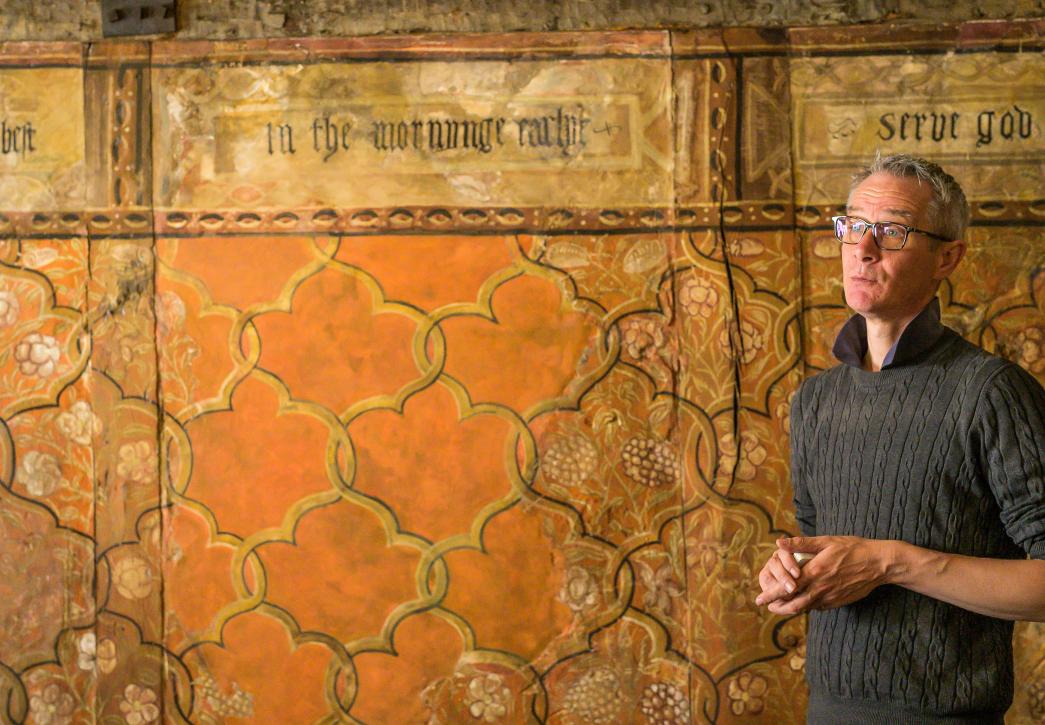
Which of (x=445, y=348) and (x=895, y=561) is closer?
(x=895, y=561)

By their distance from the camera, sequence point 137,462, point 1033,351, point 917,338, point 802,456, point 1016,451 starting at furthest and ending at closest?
point 137,462 < point 1033,351 < point 802,456 < point 917,338 < point 1016,451

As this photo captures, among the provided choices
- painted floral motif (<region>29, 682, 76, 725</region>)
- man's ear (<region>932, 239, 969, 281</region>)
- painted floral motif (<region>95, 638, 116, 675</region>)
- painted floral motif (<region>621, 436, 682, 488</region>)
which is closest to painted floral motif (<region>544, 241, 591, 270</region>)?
painted floral motif (<region>621, 436, 682, 488</region>)

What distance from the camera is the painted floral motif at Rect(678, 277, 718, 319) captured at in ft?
8.80

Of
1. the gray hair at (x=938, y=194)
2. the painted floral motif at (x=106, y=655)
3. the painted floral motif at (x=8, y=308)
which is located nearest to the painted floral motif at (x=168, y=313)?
the painted floral motif at (x=8, y=308)

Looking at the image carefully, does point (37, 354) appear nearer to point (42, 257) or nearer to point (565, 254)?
point (42, 257)

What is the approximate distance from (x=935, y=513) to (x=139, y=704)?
7.19 ft

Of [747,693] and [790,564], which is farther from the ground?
[790,564]

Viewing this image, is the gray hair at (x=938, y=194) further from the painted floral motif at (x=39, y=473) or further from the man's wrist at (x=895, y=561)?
the painted floral motif at (x=39, y=473)

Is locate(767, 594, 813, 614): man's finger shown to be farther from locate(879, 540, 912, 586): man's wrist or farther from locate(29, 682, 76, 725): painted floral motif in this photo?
locate(29, 682, 76, 725): painted floral motif

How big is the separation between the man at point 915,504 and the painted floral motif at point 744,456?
3.22 ft

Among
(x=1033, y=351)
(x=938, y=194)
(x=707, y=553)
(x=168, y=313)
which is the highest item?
(x=938, y=194)

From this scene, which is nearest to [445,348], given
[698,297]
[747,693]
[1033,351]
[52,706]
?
[698,297]

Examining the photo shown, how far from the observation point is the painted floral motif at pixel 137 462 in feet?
8.96

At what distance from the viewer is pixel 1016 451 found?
1.43 meters
